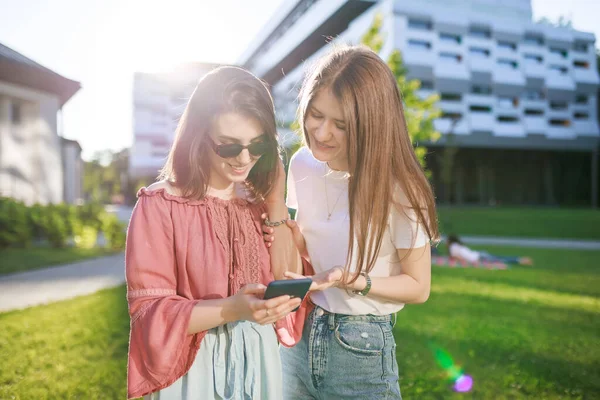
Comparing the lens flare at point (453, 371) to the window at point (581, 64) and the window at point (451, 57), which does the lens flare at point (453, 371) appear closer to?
the window at point (451, 57)

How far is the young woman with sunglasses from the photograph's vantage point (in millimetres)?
1628

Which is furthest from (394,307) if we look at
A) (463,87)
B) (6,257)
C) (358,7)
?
(463,87)

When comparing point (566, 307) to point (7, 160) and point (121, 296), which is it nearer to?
point (121, 296)

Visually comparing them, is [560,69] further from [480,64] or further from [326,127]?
[326,127]

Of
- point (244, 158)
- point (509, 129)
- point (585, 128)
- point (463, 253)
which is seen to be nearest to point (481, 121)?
point (509, 129)

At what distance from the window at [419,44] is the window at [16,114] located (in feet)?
85.2

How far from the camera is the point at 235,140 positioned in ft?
5.85

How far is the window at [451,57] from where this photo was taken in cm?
3703

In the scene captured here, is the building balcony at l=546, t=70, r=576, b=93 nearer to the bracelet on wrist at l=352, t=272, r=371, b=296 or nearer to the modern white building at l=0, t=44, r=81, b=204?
the modern white building at l=0, t=44, r=81, b=204

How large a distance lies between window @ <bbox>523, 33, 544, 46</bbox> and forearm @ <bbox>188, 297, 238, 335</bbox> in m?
43.4

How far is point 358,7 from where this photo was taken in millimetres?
8945

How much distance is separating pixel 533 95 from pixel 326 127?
144 ft

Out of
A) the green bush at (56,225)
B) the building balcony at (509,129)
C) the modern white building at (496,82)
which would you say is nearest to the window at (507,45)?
the modern white building at (496,82)

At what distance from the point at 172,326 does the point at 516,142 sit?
41.9 m
